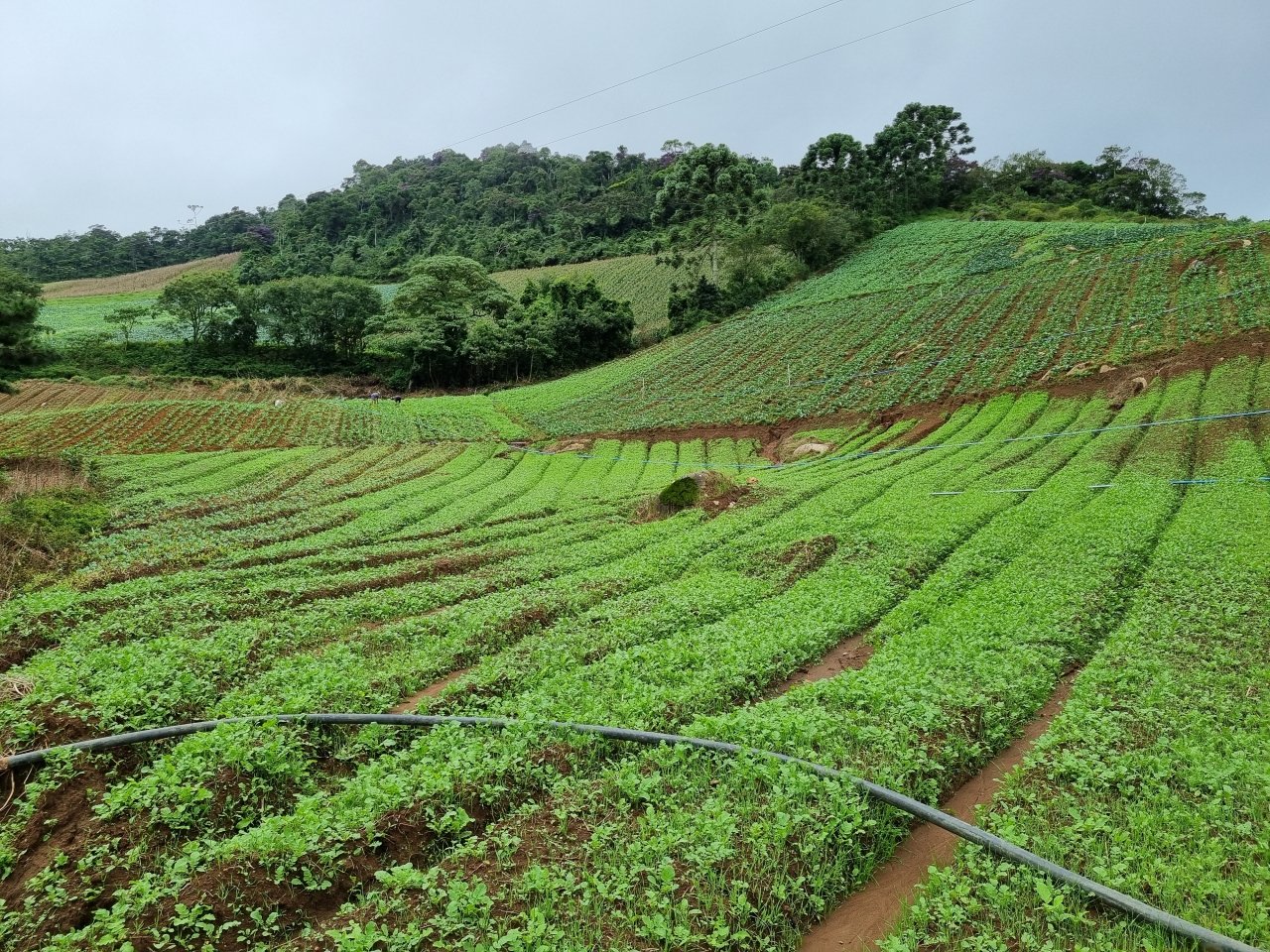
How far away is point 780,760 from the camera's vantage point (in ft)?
24.0

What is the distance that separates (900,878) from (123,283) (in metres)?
142

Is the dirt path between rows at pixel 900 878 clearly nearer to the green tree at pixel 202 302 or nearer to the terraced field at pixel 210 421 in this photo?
the terraced field at pixel 210 421

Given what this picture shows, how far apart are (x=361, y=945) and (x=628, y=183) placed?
444ft

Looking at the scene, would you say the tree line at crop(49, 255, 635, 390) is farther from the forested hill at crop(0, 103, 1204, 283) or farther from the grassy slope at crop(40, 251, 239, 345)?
the forested hill at crop(0, 103, 1204, 283)

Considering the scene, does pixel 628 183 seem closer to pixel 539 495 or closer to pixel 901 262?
pixel 901 262

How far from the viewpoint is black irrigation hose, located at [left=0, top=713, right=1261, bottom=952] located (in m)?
4.95

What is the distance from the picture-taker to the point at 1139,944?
193 inches

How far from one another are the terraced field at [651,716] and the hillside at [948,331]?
19706 millimetres

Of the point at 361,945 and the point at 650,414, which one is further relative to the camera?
the point at 650,414

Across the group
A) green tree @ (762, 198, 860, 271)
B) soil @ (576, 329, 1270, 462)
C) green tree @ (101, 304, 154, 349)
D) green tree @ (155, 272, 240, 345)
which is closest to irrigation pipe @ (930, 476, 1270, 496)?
soil @ (576, 329, 1270, 462)

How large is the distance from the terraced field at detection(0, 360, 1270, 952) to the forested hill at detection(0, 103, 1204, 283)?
6292 cm

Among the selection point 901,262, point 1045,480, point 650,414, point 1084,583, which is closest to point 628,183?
point 901,262

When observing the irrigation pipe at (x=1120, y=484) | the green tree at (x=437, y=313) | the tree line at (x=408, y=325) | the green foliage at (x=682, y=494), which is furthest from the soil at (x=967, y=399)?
Result: the green tree at (x=437, y=313)

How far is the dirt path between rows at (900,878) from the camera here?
18.3 ft
